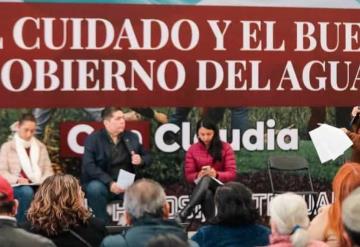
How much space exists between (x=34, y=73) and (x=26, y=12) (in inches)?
20.8

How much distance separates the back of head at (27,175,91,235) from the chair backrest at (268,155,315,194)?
363 centimetres

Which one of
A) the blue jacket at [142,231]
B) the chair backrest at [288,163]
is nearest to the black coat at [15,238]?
the blue jacket at [142,231]

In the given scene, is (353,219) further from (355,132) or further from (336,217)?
(355,132)

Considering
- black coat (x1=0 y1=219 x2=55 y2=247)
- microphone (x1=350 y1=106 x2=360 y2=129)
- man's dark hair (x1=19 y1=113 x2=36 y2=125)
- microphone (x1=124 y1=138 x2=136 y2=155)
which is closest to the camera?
black coat (x1=0 y1=219 x2=55 y2=247)

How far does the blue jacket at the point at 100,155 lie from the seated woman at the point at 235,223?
126 inches

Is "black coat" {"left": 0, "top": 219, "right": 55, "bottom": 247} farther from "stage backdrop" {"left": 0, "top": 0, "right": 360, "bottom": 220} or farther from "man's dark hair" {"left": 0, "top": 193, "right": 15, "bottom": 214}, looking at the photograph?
"stage backdrop" {"left": 0, "top": 0, "right": 360, "bottom": 220}

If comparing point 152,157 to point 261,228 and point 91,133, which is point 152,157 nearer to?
point 91,133

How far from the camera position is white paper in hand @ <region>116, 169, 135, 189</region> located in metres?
7.23

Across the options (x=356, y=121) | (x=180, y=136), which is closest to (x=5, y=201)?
(x=180, y=136)

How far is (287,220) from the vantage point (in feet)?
11.9

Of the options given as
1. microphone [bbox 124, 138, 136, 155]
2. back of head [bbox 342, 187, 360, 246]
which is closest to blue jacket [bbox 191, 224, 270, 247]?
back of head [bbox 342, 187, 360, 246]

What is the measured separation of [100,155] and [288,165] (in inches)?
68.4

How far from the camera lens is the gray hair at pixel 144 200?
370cm

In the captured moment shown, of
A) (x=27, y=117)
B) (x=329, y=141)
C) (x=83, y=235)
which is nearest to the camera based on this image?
(x=83, y=235)
